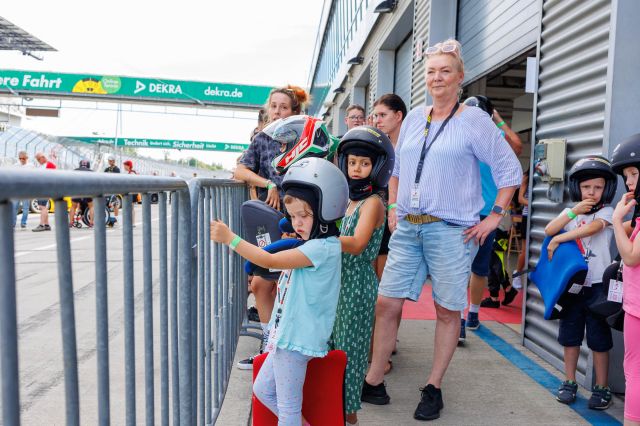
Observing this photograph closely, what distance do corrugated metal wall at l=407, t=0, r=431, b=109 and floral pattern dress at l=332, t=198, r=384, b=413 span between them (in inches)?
203

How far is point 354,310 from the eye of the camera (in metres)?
2.84

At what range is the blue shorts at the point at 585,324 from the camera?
3146 millimetres

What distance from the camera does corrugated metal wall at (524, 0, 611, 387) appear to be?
11.3 ft

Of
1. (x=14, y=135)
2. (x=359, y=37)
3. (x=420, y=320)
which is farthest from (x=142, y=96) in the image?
(x=420, y=320)

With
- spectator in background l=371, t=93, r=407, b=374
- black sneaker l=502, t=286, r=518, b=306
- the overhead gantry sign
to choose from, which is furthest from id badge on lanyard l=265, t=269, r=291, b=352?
the overhead gantry sign

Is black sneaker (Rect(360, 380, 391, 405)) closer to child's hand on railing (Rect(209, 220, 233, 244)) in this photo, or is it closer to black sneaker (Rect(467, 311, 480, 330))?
child's hand on railing (Rect(209, 220, 233, 244))

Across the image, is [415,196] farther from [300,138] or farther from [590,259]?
[590,259]

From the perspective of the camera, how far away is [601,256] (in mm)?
3240

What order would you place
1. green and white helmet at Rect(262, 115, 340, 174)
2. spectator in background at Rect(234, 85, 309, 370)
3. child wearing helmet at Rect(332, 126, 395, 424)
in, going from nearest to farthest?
child wearing helmet at Rect(332, 126, 395, 424), green and white helmet at Rect(262, 115, 340, 174), spectator in background at Rect(234, 85, 309, 370)

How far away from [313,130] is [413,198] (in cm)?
72

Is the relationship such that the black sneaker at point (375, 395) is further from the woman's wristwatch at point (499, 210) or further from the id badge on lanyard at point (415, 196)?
the woman's wristwatch at point (499, 210)

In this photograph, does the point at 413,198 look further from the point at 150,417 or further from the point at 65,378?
the point at 65,378

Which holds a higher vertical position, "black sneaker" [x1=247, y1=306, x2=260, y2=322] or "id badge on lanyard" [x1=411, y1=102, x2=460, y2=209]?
"id badge on lanyard" [x1=411, y1=102, x2=460, y2=209]

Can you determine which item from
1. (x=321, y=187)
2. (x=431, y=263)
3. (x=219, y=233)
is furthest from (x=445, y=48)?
(x=219, y=233)
